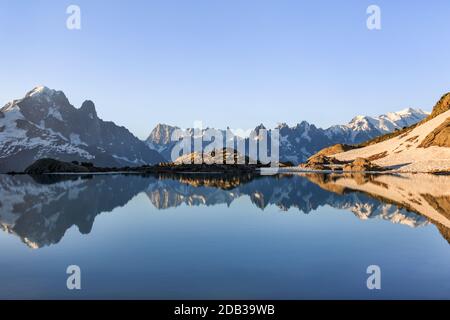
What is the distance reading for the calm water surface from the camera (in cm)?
1933

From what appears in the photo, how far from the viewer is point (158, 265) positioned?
940 inches

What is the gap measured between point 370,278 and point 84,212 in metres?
38.0

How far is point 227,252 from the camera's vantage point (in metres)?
27.3

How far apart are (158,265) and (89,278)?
4.11 metres

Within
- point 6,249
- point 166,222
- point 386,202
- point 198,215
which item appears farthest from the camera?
point 386,202

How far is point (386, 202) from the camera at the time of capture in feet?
194

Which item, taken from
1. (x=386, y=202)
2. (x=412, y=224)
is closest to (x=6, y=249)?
(x=412, y=224)

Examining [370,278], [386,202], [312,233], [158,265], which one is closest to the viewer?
[370,278]

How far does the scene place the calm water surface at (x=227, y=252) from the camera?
19328mm

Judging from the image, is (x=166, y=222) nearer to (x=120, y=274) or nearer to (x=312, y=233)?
(x=312, y=233)

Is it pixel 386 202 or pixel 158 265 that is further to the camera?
pixel 386 202

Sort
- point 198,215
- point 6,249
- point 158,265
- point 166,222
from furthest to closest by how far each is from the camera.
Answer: point 198,215, point 166,222, point 6,249, point 158,265
